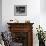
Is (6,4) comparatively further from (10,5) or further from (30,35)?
(30,35)

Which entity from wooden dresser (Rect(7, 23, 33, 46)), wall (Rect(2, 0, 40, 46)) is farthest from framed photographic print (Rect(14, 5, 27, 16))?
wooden dresser (Rect(7, 23, 33, 46))

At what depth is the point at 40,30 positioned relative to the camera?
543cm

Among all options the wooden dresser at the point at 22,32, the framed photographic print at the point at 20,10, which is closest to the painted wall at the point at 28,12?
the framed photographic print at the point at 20,10

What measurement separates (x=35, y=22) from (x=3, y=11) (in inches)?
53.5

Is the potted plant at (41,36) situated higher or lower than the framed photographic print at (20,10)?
lower

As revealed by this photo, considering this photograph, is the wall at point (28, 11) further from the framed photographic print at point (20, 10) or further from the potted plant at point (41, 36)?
the potted plant at point (41, 36)

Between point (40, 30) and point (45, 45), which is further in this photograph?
point (45, 45)

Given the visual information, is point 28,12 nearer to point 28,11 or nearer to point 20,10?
point 28,11

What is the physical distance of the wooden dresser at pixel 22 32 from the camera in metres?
5.48

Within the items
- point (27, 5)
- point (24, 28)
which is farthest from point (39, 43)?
point (27, 5)

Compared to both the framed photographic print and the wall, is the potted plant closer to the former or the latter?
the wall

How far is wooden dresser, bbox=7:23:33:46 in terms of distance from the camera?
216 inches

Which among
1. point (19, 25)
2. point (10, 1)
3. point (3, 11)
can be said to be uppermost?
point (10, 1)

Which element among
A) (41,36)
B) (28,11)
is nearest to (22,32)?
(41,36)
